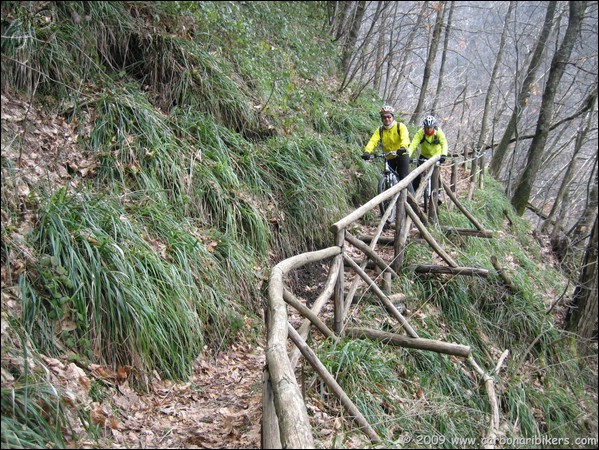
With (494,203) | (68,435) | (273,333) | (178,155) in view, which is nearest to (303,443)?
(273,333)

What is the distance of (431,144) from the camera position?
971 centimetres

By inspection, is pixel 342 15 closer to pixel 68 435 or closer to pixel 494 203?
pixel 494 203

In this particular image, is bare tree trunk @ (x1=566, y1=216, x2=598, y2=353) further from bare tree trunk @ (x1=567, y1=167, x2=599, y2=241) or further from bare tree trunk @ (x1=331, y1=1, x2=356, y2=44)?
bare tree trunk @ (x1=331, y1=1, x2=356, y2=44)

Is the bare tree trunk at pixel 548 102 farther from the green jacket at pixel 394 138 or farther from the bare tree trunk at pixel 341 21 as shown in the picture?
the bare tree trunk at pixel 341 21

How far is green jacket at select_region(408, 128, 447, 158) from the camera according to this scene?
948 cm

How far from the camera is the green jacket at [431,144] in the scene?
9.48 meters

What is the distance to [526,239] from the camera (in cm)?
1342

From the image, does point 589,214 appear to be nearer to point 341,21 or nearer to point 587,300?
point 587,300

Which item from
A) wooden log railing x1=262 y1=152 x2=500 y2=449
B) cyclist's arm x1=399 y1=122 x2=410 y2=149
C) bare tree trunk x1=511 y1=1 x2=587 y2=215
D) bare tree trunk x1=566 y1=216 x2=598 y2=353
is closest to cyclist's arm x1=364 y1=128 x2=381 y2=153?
cyclist's arm x1=399 y1=122 x2=410 y2=149

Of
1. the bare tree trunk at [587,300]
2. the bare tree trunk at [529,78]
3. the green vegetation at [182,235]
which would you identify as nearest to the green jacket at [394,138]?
the green vegetation at [182,235]

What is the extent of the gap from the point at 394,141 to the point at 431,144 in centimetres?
93

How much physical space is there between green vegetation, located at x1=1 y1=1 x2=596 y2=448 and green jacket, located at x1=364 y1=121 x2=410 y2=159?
843mm

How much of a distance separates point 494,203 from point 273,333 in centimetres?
1179

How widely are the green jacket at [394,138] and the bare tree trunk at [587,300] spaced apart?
3.63 meters
